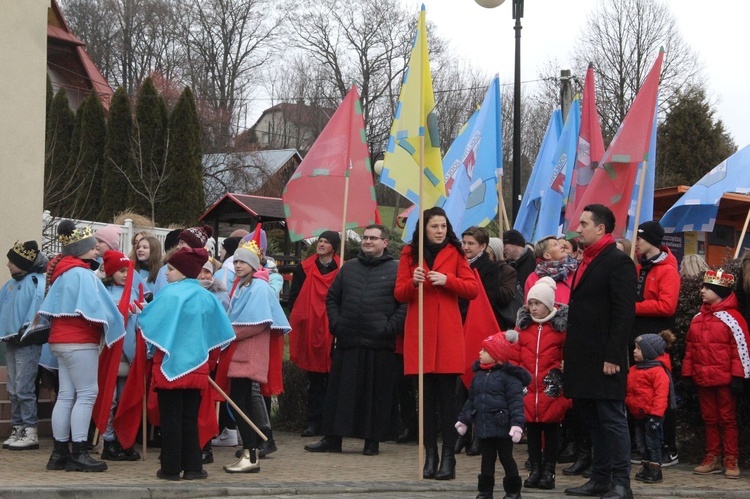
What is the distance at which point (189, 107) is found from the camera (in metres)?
34.0

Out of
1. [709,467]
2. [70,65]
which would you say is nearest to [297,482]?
[709,467]

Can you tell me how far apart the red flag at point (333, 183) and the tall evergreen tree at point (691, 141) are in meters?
27.4

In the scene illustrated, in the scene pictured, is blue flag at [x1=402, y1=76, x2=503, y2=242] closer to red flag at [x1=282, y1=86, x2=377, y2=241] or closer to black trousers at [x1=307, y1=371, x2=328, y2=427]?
red flag at [x1=282, y1=86, x2=377, y2=241]

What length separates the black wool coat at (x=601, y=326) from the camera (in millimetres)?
7582

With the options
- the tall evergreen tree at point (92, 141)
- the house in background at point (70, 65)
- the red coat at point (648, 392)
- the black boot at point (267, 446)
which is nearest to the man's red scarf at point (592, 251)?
the red coat at point (648, 392)

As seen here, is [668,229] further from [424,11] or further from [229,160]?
[229,160]

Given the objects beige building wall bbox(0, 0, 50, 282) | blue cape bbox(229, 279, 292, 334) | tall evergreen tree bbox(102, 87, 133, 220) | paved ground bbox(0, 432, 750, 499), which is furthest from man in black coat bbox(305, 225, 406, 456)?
tall evergreen tree bbox(102, 87, 133, 220)

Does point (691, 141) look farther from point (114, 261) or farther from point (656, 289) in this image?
point (114, 261)

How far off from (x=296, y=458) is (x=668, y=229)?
16.1ft

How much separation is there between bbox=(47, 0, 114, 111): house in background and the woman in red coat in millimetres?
32510

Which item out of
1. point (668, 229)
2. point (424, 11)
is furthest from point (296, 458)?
point (668, 229)

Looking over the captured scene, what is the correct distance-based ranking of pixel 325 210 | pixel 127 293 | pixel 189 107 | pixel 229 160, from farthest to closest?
pixel 229 160 < pixel 189 107 < pixel 325 210 < pixel 127 293

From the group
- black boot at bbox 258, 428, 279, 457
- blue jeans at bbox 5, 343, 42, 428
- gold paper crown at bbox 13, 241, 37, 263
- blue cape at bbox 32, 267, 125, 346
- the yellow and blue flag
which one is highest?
the yellow and blue flag

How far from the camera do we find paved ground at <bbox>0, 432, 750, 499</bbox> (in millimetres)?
7383
